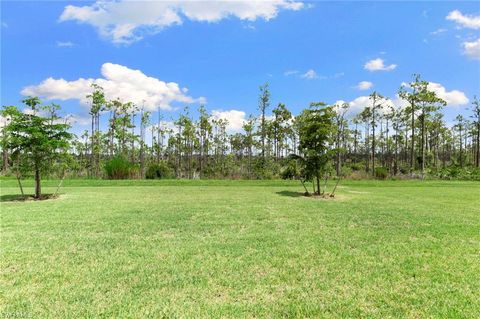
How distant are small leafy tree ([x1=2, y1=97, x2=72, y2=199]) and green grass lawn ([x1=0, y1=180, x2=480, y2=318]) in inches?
123

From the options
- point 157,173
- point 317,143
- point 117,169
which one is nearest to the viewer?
point 317,143

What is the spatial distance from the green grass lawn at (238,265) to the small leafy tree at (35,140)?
3.14 m

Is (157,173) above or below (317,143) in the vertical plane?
below

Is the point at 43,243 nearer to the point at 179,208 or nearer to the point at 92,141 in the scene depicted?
the point at 179,208

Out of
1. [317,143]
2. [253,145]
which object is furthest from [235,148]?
[317,143]

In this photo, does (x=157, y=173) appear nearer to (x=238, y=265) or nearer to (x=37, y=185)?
(x=37, y=185)

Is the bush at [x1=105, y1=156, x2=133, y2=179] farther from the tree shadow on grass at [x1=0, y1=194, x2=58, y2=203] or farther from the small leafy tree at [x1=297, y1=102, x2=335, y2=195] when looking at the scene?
the small leafy tree at [x1=297, y1=102, x2=335, y2=195]

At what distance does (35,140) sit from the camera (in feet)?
30.2

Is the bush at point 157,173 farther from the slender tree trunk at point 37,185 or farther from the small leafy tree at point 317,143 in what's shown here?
the small leafy tree at point 317,143

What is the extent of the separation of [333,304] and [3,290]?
9.71ft

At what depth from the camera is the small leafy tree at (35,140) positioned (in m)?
9.05

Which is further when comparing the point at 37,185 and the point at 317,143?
the point at 317,143

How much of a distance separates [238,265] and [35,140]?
8.45 m

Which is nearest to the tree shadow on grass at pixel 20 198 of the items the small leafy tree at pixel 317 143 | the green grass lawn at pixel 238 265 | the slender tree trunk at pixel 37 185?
the slender tree trunk at pixel 37 185
